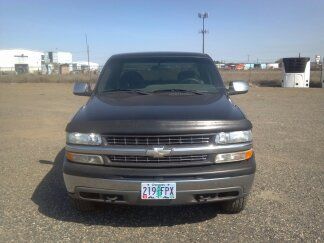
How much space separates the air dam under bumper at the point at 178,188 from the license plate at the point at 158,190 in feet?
0.12

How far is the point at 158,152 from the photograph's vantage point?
12.2 feet

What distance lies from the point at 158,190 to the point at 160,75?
7.10ft

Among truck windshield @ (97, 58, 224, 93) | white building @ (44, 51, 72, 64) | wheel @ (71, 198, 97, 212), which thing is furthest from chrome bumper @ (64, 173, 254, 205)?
white building @ (44, 51, 72, 64)

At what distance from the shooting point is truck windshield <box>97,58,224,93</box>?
17.2 feet

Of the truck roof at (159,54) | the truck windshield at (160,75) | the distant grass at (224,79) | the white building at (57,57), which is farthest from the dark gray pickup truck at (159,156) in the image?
the white building at (57,57)

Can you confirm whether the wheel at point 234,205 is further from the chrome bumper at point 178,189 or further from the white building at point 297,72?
the white building at point 297,72

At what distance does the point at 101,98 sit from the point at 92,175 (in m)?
1.29

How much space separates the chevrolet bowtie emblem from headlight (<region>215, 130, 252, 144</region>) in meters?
0.48

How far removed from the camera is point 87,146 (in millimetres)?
3855

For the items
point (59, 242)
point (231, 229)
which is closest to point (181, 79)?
point (231, 229)

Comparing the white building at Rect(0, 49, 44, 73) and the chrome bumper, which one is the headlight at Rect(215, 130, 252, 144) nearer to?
the chrome bumper

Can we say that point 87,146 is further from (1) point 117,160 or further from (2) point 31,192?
(2) point 31,192

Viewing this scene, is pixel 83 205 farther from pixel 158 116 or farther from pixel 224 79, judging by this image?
pixel 224 79

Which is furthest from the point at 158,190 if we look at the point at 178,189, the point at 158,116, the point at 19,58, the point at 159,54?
the point at 19,58
